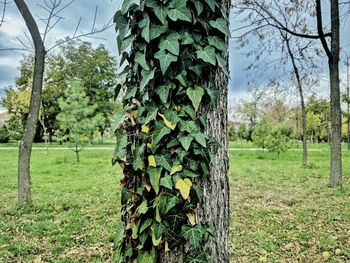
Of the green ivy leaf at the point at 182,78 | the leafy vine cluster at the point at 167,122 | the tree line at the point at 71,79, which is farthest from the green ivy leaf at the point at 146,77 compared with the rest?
the tree line at the point at 71,79

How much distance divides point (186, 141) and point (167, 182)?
197mm

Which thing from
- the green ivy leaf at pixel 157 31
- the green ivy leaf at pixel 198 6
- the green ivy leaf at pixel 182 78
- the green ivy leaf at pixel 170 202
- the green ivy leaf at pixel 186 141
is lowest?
the green ivy leaf at pixel 170 202

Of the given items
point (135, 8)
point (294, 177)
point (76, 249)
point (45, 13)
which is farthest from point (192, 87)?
point (294, 177)

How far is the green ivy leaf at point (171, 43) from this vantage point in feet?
4.65

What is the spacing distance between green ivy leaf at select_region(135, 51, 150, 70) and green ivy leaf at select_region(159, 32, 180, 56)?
9 cm

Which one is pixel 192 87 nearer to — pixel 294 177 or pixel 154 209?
pixel 154 209

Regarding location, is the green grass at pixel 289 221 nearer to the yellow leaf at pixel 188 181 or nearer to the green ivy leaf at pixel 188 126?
the yellow leaf at pixel 188 181

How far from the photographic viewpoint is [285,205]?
210 inches

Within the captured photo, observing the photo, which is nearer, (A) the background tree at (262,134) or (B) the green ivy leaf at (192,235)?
(B) the green ivy leaf at (192,235)

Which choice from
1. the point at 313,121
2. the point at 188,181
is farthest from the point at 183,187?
the point at 313,121

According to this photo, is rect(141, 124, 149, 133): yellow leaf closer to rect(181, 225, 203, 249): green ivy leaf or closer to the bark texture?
the bark texture

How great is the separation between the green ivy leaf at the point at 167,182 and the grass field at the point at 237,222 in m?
2.06

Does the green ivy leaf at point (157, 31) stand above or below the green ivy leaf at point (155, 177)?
above

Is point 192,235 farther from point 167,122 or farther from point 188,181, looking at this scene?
point 167,122
